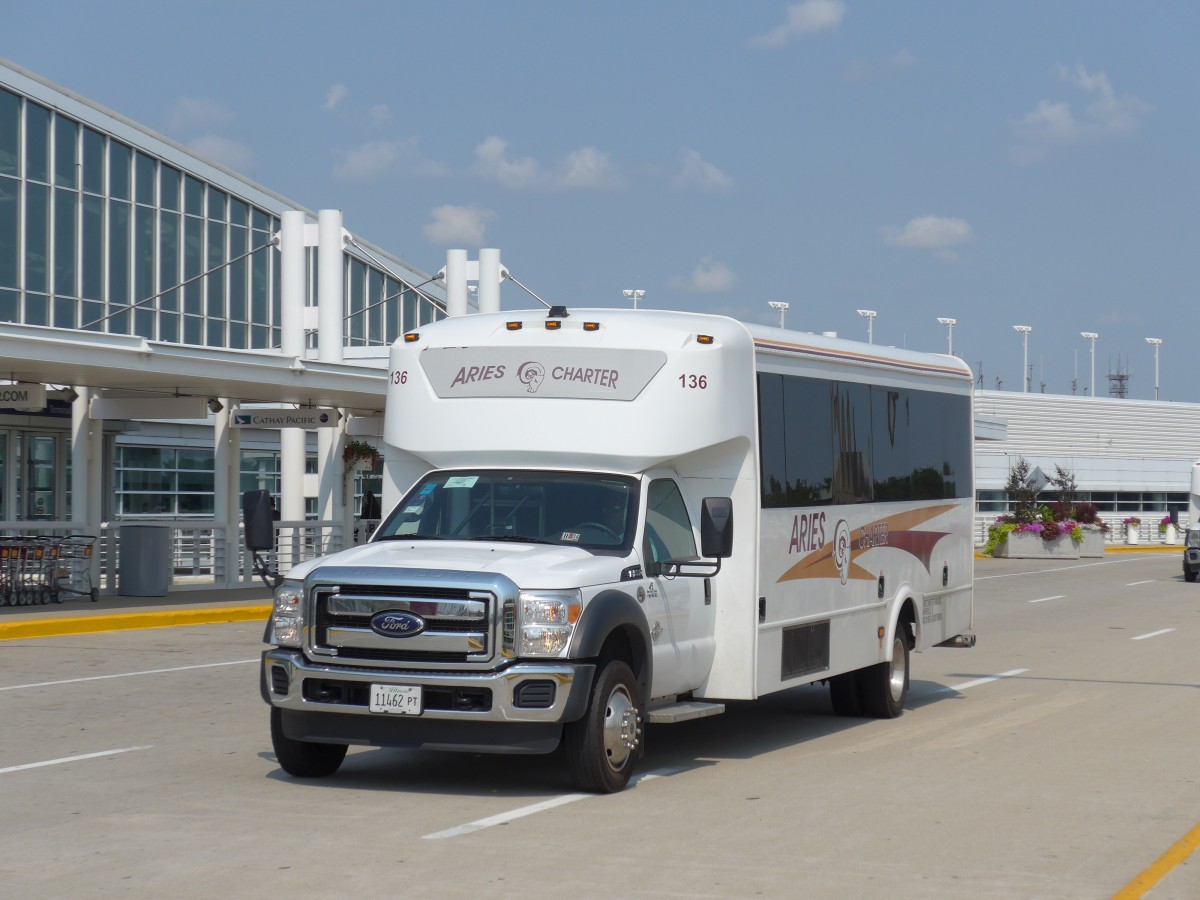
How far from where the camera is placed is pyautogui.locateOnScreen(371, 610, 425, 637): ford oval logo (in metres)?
9.23

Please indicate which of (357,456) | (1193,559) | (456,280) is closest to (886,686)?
(357,456)

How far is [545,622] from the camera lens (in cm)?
920

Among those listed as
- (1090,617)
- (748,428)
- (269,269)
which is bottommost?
(1090,617)

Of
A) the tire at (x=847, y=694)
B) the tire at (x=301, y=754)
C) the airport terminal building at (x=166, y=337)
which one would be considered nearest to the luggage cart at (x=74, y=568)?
the airport terminal building at (x=166, y=337)

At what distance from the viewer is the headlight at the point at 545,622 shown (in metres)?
9.19

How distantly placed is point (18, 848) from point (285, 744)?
2.07m

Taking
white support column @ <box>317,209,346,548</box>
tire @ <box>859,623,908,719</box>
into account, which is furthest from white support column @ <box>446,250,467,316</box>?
tire @ <box>859,623,908,719</box>

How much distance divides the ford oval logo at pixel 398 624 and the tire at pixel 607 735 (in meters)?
1.04

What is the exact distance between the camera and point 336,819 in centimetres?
877

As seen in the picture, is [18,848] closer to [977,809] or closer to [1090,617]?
[977,809]

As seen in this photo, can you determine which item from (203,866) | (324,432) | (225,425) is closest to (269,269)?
(324,432)

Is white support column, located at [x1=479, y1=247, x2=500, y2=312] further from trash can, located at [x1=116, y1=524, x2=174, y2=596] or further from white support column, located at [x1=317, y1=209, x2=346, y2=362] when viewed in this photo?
trash can, located at [x1=116, y1=524, x2=174, y2=596]

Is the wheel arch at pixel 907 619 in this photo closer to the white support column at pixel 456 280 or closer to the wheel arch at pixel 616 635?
the wheel arch at pixel 616 635

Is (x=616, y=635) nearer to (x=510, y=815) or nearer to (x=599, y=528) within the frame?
(x=599, y=528)
